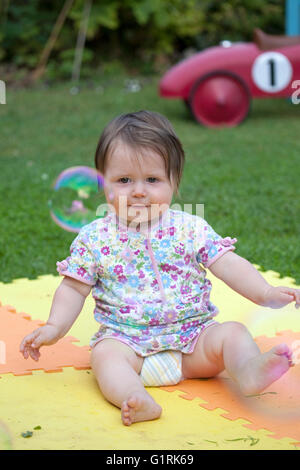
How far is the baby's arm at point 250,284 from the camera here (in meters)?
1.68

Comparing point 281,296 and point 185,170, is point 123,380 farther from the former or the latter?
point 185,170

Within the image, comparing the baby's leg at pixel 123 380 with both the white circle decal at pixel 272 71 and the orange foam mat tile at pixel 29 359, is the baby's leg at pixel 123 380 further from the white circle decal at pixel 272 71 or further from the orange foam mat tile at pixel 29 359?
the white circle decal at pixel 272 71

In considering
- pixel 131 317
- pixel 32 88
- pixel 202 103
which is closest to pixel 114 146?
pixel 131 317

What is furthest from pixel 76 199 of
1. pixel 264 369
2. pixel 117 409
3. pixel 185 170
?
pixel 264 369

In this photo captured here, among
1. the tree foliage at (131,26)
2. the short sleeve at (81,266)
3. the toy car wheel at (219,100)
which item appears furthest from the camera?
the tree foliage at (131,26)

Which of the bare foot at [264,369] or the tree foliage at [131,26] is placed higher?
the tree foliage at [131,26]

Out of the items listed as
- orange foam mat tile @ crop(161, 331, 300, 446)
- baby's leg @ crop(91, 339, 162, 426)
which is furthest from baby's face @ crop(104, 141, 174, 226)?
orange foam mat tile @ crop(161, 331, 300, 446)

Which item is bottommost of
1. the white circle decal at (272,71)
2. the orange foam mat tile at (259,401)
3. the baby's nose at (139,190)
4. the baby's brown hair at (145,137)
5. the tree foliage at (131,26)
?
the orange foam mat tile at (259,401)

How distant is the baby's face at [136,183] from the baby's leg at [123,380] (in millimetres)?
341

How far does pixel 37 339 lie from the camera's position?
1738mm

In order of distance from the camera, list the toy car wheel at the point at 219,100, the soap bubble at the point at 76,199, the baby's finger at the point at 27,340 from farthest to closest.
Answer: the toy car wheel at the point at 219,100 → the soap bubble at the point at 76,199 → the baby's finger at the point at 27,340

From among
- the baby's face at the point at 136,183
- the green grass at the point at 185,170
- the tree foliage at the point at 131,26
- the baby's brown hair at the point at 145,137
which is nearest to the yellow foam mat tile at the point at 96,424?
→ the baby's face at the point at 136,183

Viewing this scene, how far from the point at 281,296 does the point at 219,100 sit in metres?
3.87

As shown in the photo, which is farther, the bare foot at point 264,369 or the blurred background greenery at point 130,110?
the blurred background greenery at point 130,110
